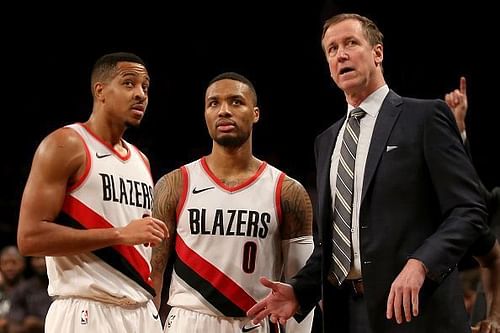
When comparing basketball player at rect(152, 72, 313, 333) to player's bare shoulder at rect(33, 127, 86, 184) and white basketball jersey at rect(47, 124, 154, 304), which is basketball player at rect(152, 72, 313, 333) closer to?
white basketball jersey at rect(47, 124, 154, 304)

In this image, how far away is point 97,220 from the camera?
345 centimetres

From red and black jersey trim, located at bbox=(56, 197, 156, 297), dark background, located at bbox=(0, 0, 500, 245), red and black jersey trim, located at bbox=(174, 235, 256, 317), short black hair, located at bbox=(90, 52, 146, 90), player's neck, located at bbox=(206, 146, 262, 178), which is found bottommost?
red and black jersey trim, located at bbox=(174, 235, 256, 317)

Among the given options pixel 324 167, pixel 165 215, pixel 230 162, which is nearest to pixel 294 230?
pixel 230 162

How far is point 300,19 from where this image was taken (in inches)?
441

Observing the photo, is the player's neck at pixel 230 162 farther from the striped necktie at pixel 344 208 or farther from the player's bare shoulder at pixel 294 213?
the striped necktie at pixel 344 208

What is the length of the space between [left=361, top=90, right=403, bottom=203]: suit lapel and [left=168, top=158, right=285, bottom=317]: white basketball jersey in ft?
3.71

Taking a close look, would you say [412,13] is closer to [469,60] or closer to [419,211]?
[469,60]

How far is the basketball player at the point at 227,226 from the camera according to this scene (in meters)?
3.85

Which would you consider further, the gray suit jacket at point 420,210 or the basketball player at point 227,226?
the basketball player at point 227,226

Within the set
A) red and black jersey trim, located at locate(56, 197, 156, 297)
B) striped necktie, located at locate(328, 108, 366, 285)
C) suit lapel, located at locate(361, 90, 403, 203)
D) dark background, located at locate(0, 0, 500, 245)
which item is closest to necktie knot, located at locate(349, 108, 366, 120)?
striped necktie, located at locate(328, 108, 366, 285)

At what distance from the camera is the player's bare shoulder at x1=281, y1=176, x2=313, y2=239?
399 cm

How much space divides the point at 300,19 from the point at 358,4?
3.73 ft

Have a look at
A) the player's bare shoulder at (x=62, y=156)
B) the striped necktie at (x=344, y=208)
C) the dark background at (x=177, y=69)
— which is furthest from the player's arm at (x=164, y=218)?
the dark background at (x=177, y=69)

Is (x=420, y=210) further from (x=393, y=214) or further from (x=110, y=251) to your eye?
(x=110, y=251)
